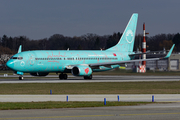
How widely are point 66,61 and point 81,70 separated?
3.76m

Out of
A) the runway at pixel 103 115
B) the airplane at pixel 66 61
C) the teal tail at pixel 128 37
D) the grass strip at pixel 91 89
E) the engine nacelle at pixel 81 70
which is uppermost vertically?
the teal tail at pixel 128 37

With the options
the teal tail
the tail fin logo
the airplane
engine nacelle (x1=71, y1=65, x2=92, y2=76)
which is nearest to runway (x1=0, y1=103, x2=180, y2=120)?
engine nacelle (x1=71, y1=65, x2=92, y2=76)

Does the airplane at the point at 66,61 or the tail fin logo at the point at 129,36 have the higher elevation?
the tail fin logo at the point at 129,36

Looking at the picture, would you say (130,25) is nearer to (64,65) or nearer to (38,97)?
(64,65)

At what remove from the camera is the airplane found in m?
52.7

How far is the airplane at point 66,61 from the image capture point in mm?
52656

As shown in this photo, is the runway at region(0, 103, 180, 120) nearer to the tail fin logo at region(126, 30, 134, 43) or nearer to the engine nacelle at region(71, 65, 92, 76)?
the engine nacelle at region(71, 65, 92, 76)

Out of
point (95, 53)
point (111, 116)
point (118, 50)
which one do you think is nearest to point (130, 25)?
point (118, 50)

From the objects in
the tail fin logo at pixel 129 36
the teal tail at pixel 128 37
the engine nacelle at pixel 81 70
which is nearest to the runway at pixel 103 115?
the engine nacelle at pixel 81 70

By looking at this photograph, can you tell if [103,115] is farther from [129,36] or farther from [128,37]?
[129,36]

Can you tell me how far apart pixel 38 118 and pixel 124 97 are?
12400 mm

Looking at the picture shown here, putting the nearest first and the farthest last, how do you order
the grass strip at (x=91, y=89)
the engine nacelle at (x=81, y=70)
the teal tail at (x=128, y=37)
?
the grass strip at (x=91, y=89)
the engine nacelle at (x=81, y=70)
the teal tail at (x=128, y=37)

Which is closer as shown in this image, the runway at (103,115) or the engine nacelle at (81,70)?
the runway at (103,115)

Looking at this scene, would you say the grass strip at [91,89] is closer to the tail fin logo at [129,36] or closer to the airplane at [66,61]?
the airplane at [66,61]
